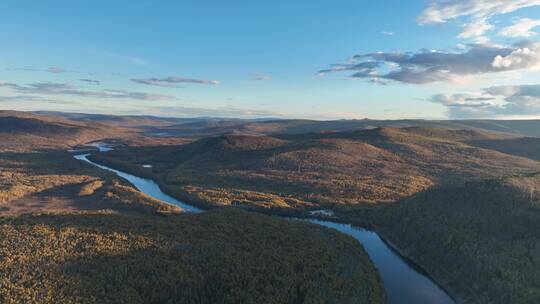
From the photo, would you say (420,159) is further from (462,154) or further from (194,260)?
(194,260)

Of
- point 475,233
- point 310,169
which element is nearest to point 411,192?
point 310,169

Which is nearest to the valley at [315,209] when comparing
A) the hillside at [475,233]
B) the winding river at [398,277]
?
the hillside at [475,233]

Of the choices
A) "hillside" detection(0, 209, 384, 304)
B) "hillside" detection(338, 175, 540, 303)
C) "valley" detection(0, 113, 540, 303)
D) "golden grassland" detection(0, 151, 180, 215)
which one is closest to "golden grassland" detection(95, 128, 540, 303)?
"hillside" detection(338, 175, 540, 303)

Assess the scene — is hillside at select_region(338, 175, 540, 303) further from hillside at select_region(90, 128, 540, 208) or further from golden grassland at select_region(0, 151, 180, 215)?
golden grassland at select_region(0, 151, 180, 215)

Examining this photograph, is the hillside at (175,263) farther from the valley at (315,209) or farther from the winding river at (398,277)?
the winding river at (398,277)

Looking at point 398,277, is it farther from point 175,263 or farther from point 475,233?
point 175,263

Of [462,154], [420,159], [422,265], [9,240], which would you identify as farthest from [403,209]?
[462,154]
